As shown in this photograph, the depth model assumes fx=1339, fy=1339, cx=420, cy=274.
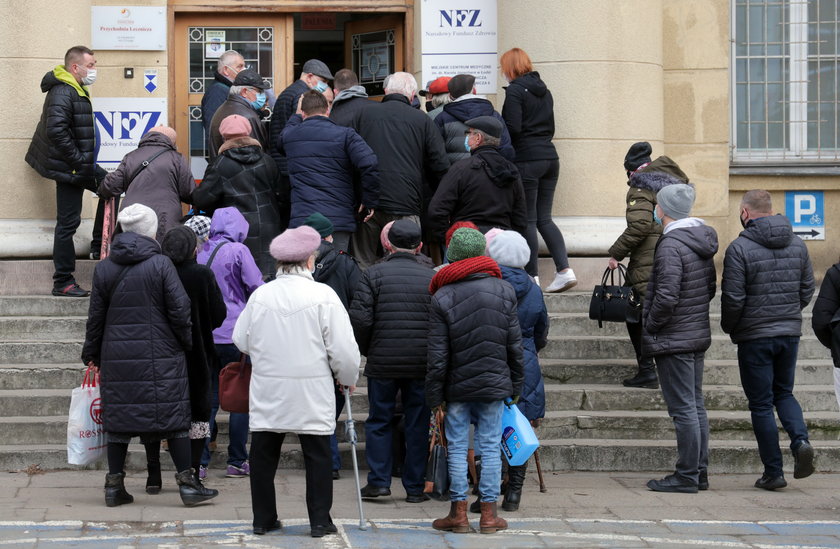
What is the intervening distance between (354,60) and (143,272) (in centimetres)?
593

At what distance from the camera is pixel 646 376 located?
380 inches

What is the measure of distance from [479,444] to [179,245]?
7.03 feet

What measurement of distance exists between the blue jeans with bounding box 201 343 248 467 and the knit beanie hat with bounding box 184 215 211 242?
730 millimetres

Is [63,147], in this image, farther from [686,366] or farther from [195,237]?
[686,366]

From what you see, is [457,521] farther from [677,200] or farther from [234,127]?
[234,127]

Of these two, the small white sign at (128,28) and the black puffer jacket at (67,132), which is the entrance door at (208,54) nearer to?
the small white sign at (128,28)

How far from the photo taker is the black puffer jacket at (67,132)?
10.4 metres

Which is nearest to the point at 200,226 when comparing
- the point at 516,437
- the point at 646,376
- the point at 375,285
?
the point at 375,285

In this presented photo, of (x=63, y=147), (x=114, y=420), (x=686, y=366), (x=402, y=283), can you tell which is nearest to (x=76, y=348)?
(x=63, y=147)

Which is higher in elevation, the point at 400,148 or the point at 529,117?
the point at 529,117

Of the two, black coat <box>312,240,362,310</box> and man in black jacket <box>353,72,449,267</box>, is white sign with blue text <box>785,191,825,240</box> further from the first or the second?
black coat <box>312,240,362,310</box>

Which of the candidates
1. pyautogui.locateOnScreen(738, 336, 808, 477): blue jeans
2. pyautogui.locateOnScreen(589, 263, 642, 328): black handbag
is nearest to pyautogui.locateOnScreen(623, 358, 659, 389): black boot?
pyautogui.locateOnScreen(589, 263, 642, 328): black handbag

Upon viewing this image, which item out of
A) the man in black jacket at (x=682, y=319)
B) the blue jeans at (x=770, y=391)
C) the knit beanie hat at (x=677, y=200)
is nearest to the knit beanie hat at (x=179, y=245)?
the man in black jacket at (x=682, y=319)

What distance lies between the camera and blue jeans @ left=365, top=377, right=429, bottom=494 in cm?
800
